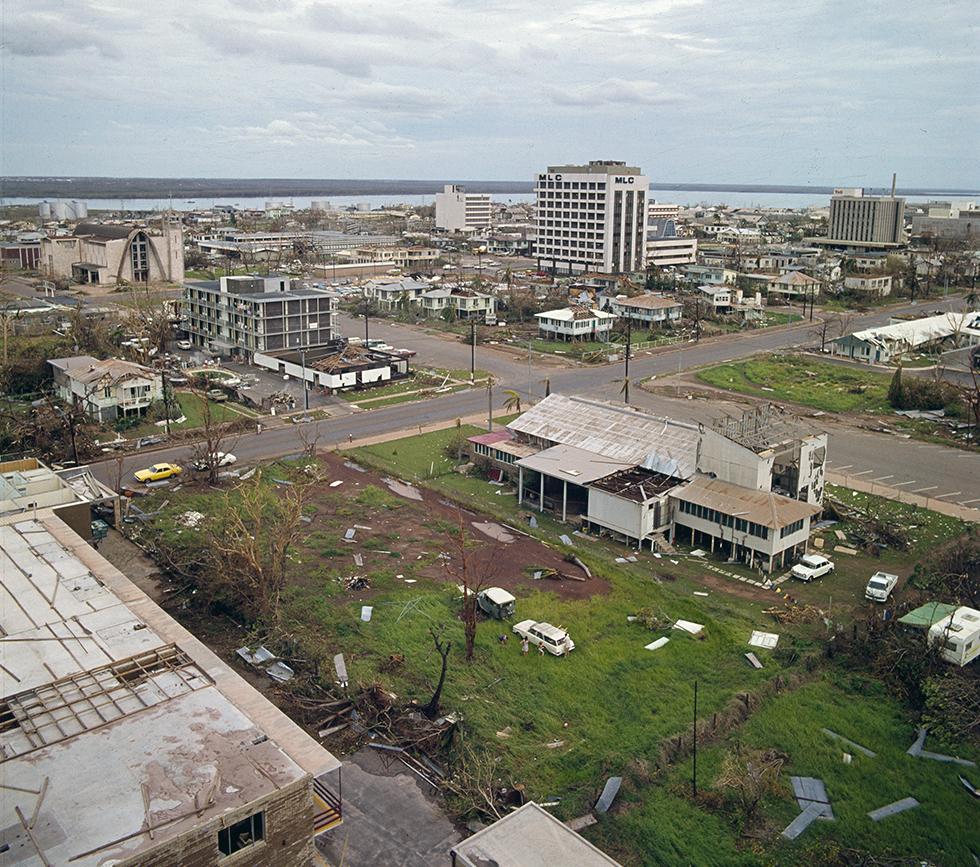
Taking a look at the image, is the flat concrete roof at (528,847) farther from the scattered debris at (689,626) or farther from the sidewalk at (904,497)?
the sidewalk at (904,497)

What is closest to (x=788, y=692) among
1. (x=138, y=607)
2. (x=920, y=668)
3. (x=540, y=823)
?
(x=920, y=668)

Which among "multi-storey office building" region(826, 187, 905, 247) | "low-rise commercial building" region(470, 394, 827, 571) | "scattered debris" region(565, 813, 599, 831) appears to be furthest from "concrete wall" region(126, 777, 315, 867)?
"multi-storey office building" region(826, 187, 905, 247)

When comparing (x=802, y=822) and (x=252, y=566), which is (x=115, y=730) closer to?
(x=252, y=566)

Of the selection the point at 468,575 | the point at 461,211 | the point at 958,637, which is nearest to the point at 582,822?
the point at 958,637

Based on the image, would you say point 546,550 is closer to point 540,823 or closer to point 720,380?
point 540,823

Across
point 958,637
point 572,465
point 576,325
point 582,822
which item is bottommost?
point 582,822

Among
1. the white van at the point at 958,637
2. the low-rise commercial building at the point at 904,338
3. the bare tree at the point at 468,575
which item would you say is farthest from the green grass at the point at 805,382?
the white van at the point at 958,637
